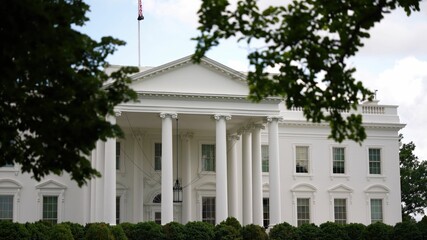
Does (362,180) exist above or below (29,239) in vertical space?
above

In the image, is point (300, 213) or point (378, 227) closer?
point (378, 227)

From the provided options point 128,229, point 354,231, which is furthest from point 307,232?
point 128,229

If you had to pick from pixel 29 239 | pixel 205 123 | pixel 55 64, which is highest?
pixel 205 123

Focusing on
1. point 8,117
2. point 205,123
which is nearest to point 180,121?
point 205,123

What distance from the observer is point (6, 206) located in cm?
4731

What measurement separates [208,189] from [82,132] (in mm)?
34745

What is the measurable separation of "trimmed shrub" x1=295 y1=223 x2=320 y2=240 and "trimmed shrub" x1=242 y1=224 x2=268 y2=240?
99.8 inches

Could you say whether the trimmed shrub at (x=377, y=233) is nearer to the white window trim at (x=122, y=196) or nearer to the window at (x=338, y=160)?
the window at (x=338, y=160)

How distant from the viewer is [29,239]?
40.8 meters

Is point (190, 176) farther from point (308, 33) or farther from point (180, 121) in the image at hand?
point (308, 33)

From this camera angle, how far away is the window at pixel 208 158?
5091 centimetres

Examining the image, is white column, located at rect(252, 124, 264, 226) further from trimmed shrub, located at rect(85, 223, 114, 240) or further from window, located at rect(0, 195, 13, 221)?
window, located at rect(0, 195, 13, 221)

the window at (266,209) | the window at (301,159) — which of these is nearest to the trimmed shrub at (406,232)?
the window at (301,159)

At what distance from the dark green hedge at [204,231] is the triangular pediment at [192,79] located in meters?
7.11
